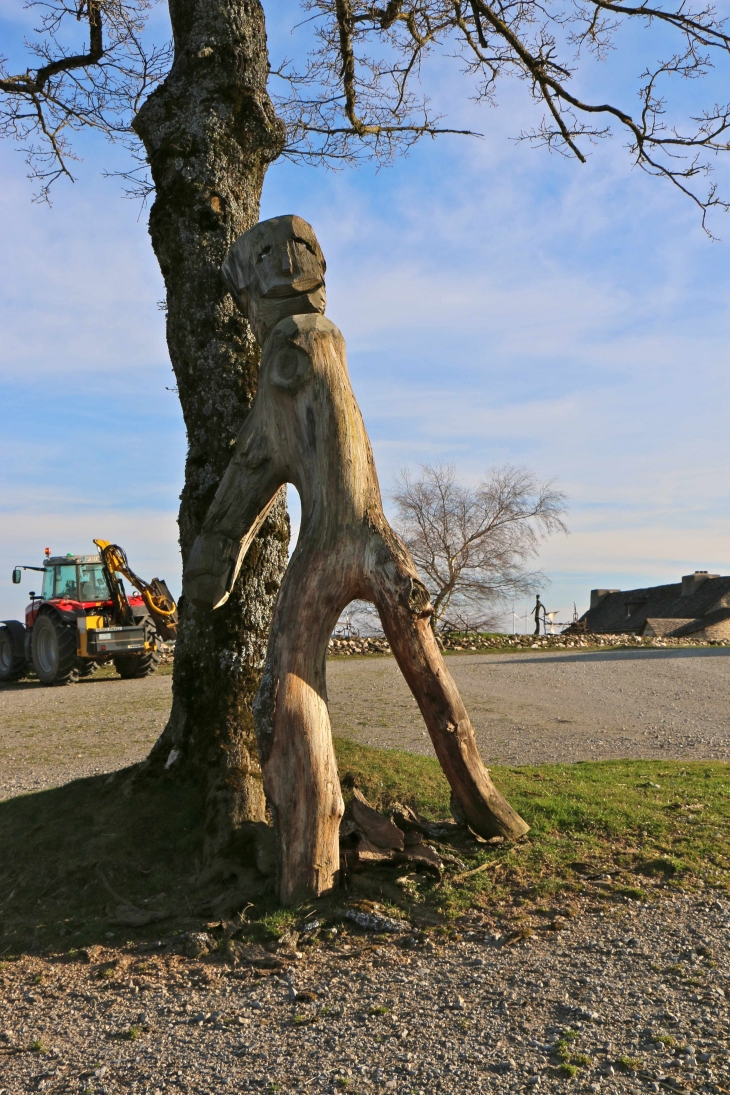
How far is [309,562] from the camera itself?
4.25 meters

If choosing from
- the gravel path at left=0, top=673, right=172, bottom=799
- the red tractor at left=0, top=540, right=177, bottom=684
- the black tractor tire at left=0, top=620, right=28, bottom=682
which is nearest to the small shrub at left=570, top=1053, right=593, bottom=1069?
the gravel path at left=0, top=673, right=172, bottom=799

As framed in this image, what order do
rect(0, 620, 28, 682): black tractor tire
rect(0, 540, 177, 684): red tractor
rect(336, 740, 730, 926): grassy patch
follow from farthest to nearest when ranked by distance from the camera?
rect(0, 620, 28, 682): black tractor tire
rect(0, 540, 177, 684): red tractor
rect(336, 740, 730, 926): grassy patch

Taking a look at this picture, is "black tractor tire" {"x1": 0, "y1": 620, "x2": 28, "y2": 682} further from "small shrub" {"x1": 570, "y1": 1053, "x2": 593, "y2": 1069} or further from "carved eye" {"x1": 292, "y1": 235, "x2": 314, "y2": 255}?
"small shrub" {"x1": 570, "y1": 1053, "x2": 593, "y2": 1069}

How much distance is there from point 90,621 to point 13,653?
3.54m

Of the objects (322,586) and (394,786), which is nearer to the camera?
(322,586)

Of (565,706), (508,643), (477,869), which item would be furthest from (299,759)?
(508,643)

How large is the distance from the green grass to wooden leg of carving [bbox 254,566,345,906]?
20 centimetres

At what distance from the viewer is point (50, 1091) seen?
2857mm

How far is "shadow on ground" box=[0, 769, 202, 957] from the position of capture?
427 cm

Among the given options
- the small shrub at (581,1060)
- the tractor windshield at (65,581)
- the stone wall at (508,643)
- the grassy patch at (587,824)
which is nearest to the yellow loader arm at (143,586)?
the tractor windshield at (65,581)

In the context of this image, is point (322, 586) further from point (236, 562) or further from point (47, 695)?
point (47, 695)

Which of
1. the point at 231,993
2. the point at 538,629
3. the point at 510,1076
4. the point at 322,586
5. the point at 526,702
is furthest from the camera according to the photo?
the point at 538,629

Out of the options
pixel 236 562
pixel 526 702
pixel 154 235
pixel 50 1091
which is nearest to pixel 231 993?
pixel 50 1091

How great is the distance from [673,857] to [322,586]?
2459mm
